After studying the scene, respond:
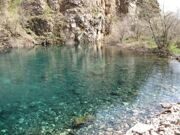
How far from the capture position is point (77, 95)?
109 feet

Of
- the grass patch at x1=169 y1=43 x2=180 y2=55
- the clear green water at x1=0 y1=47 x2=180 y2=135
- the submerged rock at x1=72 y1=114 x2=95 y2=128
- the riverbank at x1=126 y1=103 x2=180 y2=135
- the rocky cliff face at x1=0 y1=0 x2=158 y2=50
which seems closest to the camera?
the riverbank at x1=126 y1=103 x2=180 y2=135

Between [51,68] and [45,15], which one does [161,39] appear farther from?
[45,15]

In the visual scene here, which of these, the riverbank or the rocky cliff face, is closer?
the riverbank

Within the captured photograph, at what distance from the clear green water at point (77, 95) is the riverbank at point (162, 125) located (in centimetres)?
154

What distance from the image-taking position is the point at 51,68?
170ft

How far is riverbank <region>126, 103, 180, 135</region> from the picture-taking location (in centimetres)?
2067

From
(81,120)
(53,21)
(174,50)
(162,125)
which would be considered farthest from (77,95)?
(53,21)

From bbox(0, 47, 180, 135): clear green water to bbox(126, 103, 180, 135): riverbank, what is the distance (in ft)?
5.06

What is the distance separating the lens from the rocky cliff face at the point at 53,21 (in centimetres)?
11168

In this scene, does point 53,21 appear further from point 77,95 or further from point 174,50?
point 77,95

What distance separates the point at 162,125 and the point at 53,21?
109 meters

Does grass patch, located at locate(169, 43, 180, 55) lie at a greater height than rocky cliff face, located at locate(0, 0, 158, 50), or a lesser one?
lesser

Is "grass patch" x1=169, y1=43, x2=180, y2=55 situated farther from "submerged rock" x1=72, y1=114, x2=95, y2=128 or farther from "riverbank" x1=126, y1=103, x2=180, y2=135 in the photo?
"submerged rock" x1=72, y1=114, x2=95, y2=128

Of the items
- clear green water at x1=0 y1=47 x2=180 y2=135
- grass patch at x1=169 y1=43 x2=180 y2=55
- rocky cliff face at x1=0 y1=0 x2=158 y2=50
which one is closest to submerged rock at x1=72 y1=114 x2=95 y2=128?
clear green water at x1=0 y1=47 x2=180 y2=135
